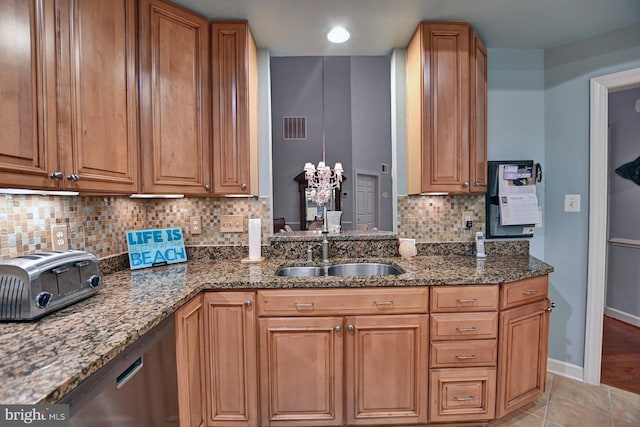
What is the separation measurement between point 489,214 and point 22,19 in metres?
2.60

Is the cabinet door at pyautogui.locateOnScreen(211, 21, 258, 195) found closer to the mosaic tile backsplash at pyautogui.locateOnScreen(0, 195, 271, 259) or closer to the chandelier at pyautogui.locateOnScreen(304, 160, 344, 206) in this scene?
the mosaic tile backsplash at pyautogui.locateOnScreen(0, 195, 271, 259)

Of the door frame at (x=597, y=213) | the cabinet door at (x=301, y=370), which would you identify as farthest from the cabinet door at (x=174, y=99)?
the door frame at (x=597, y=213)

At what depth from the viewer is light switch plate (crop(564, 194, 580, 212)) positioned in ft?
6.77

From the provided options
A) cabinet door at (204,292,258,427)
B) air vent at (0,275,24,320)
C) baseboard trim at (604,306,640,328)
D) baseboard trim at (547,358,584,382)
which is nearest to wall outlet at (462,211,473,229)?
baseboard trim at (547,358,584,382)

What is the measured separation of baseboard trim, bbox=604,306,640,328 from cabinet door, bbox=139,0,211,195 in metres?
4.29

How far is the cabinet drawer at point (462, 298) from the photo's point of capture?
1537 millimetres

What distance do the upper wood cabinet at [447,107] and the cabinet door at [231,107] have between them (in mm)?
1114

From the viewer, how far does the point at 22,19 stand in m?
0.94

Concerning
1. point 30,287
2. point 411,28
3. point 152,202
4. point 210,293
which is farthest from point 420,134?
point 30,287

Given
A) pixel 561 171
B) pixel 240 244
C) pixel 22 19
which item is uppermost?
pixel 22 19

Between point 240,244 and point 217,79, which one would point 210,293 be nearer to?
point 240,244

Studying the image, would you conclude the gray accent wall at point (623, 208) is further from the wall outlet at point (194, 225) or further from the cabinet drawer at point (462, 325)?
the wall outlet at point (194, 225)

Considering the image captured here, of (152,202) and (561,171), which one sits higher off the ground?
(561,171)

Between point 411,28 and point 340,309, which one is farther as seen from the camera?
point 411,28
